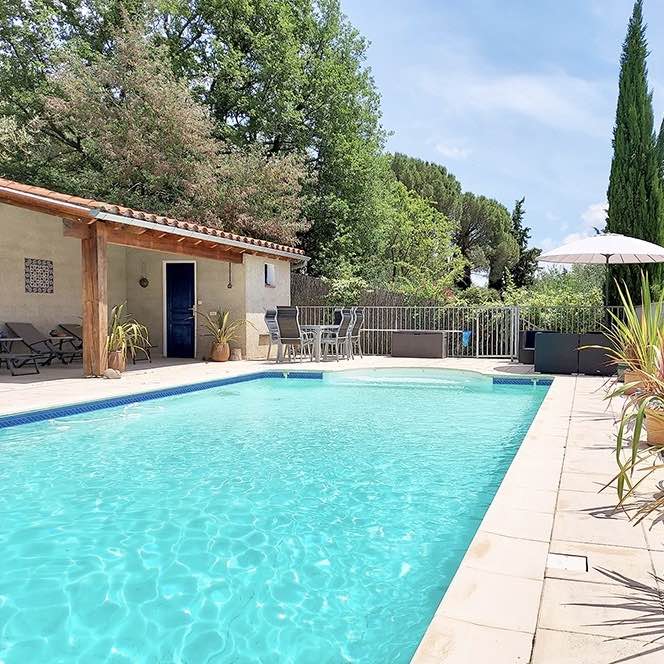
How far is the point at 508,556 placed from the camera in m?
2.61

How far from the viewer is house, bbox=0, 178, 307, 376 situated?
9.34 metres

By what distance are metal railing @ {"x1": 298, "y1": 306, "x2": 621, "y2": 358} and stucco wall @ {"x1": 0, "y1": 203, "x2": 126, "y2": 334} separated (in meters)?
5.74

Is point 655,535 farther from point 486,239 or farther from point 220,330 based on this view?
point 486,239

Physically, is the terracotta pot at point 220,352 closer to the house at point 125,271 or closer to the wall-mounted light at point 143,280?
the house at point 125,271

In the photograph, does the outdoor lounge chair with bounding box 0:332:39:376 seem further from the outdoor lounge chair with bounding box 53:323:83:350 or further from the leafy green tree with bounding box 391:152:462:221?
the leafy green tree with bounding box 391:152:462:221

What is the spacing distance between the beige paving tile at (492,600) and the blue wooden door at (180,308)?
12.0 metres

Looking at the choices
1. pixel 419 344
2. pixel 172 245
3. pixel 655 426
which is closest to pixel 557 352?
pixel 419 344

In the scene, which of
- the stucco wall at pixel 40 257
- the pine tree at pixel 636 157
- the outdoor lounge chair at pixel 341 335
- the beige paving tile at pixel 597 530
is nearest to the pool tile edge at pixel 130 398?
the outdoor lounge chair at pixel 341 335

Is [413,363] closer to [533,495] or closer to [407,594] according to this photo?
[533,495]

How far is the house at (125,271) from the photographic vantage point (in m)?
9.34

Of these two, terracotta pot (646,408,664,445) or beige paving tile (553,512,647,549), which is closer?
beige paving tile (553,512,647,549)

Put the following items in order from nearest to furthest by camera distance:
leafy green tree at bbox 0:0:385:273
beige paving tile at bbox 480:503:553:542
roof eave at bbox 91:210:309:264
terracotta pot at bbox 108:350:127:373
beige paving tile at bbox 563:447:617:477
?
1. beige paving tile at bbox 480:503:553:542
2. beige paving tile at bbox 563:447:617:477
3. roof eave at bbox 91:210:309:264
4. terracotta pot at bbox 108:350:127:373
5. leafy green tree at bbox 0:0:385:273

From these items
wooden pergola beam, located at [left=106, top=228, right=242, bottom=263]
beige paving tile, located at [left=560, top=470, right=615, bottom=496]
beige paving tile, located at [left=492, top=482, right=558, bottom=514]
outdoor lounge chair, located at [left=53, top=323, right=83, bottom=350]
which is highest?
wooden pergola beam, located at [left=106, top=228, right=242, bottom=263]

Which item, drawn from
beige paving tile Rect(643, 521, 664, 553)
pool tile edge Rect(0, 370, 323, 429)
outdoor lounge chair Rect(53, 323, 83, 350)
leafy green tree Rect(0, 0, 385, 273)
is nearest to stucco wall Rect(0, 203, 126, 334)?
outdoor lounge chair Rect(53, 323, 83, 350)
